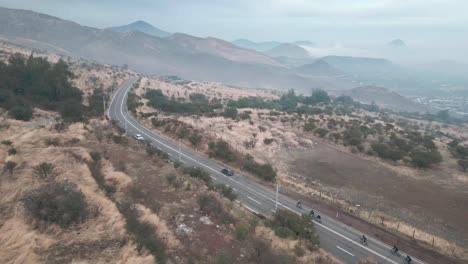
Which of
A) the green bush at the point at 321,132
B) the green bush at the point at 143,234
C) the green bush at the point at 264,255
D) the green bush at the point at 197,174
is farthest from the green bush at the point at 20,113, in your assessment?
the green bush at the point at 321,132

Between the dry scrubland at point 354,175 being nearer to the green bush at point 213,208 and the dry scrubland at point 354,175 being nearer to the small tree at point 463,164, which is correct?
the small tree at point 463,164

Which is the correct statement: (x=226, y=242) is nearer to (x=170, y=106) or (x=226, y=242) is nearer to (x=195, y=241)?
(x=195, y=241)

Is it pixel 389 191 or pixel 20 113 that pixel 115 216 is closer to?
pixel 389 191

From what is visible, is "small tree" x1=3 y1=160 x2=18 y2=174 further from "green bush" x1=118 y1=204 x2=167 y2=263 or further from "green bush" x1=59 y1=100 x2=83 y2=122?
"green bush" x1=59 y1=100 x2=83 y2=122

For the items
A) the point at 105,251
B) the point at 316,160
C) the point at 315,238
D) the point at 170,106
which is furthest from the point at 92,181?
the point at 170,106

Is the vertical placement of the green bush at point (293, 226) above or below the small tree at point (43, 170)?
below

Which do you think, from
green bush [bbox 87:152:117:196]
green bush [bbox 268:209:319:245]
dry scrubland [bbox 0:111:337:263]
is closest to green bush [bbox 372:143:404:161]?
green bush [bbox 268:209:319:245]

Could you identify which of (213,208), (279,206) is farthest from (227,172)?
(213,208)
